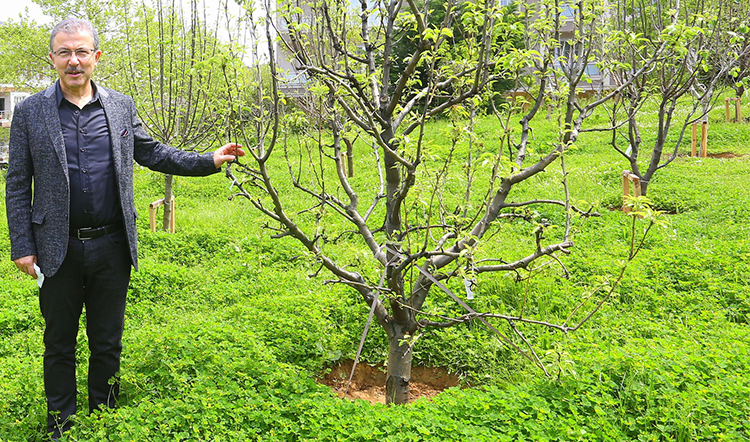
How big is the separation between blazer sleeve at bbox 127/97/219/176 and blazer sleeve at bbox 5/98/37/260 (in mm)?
584

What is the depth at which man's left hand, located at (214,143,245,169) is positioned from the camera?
3418mm

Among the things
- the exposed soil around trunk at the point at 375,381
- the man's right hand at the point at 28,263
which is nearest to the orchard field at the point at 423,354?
the exposed soil around trunk at the point at 375,381

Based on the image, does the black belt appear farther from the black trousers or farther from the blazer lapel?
the blazer lapel

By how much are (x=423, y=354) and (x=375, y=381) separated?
420 mm

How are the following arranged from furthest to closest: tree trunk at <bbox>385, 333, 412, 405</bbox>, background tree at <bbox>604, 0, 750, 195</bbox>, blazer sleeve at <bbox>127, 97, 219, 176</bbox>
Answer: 1. background tree at <bbox>604, 0, 750, 195</bbox>
2. tree trunk at <bbox>385, 333, 412, 405</bbox>
3. blazer sleeve at <bbox>127, 97, 219, 176</bbox>

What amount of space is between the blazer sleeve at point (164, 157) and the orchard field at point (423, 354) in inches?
21.3

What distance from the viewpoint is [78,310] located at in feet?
11.3

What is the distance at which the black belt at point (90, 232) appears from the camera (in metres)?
3.33

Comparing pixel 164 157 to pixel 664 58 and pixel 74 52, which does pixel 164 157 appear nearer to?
pixel 74 52

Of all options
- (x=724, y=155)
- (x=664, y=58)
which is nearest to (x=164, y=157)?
(x=664, y=58)

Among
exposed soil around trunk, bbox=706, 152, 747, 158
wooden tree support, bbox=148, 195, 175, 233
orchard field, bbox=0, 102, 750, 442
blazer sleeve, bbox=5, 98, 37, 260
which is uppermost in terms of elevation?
blazer sleeve, bbox=5, 98, 37, 260

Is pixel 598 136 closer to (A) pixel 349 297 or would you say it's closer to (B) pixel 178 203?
(B) pixel 178 203

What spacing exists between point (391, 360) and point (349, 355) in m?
0.78

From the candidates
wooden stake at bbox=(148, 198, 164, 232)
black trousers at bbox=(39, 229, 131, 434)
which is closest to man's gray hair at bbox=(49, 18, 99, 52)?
black trousers at bbox=(39, 229, 131, 434)
